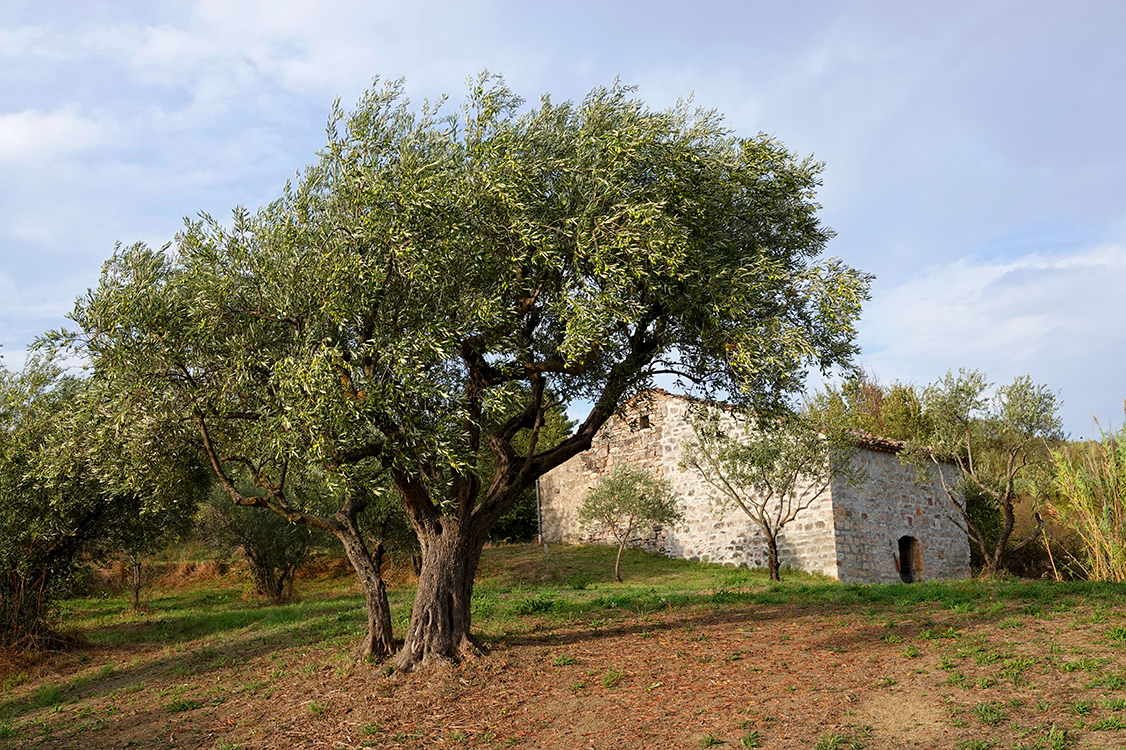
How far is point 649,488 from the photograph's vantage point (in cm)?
3008

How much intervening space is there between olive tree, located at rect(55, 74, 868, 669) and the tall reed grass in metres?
6.92

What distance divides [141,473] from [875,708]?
11.5 meters

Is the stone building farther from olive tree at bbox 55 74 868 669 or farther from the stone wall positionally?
olive tree at bbox 55 74 868 669

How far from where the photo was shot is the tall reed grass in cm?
1566

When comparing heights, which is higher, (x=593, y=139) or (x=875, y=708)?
(x=593, y=139)

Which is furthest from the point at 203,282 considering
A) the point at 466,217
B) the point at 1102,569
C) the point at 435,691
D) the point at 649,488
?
the point at 649,488

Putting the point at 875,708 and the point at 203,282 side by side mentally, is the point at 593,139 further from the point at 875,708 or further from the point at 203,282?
the point at 875,708

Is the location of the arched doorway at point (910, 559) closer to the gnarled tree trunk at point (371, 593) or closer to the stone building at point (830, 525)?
the stone building at point (830, 525)

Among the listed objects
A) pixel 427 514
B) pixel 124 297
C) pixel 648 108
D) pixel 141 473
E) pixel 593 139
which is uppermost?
pixel 648 108

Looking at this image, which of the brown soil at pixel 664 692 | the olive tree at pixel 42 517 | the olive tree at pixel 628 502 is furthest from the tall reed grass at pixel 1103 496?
the olive tree at pixel 42 517

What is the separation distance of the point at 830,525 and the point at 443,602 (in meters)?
18.2

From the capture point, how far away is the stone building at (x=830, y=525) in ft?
89.7

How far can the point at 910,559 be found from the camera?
30.2 meters

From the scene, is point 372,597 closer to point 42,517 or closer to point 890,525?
point 42,517
